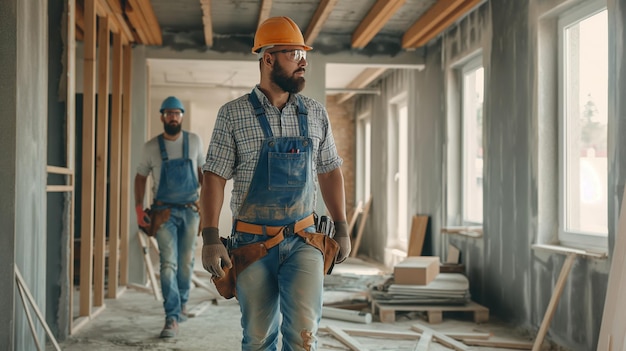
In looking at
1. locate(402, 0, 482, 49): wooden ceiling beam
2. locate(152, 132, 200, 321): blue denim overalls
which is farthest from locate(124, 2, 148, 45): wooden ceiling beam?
locate(402, 0, 482, 49): wooden ceiling beam

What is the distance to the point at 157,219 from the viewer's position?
561cm

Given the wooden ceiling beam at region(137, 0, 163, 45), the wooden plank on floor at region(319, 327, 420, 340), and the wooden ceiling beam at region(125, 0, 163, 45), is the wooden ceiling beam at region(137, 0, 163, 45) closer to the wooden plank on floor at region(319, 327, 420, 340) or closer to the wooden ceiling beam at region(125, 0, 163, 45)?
the wooden ceiling beam at region(125, 0, 163, 45)

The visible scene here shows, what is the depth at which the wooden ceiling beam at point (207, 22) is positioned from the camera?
6457 millimetres

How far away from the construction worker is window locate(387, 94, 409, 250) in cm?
599

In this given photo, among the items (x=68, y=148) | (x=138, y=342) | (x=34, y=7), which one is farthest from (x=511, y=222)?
(x=34, y=7)

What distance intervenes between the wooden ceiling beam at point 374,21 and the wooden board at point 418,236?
7.03ft

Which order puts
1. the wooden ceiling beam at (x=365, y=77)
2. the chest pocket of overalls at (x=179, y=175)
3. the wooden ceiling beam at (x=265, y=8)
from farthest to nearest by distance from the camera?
the wooden ceiling beam at (x=365, y=77) < the wooden ceiling beam at (x=265, y=8) < the chest pocket of overalls at (x=179, y=175)

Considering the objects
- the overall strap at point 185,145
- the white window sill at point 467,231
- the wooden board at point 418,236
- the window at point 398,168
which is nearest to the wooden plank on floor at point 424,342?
the white window sill at point 467,231

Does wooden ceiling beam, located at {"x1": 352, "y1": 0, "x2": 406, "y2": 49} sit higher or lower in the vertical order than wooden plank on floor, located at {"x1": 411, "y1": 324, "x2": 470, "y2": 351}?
higher

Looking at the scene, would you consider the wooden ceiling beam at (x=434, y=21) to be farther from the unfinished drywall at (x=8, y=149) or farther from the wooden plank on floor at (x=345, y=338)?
the unfinished drywall at (x=8, y=149)

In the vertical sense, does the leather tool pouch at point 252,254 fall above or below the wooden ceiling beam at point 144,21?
below

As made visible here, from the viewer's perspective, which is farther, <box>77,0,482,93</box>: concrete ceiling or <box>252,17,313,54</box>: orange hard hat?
<box>77,0,482,93</box>: concrete ceiling

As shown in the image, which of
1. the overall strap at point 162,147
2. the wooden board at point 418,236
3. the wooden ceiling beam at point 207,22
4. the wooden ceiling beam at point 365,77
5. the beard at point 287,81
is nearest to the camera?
the beard at point 287,81

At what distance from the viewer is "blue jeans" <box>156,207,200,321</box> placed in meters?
5.49
